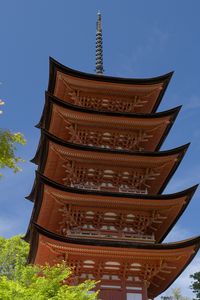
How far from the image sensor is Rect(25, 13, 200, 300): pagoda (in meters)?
16.3

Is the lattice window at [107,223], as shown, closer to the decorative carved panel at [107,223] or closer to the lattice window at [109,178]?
the decorative carved panel at [107,223]

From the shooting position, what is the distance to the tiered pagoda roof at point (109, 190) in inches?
642

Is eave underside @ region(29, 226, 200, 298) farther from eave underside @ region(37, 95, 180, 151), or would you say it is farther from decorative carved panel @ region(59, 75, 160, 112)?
decorative carved panel @ region(59, 75, 160, 112)

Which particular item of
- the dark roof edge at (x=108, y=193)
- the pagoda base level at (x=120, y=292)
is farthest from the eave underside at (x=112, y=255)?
the dark roof edge at (x=108, y=193)

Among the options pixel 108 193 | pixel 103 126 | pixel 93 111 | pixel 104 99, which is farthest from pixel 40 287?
pixel 104 99

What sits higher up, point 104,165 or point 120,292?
point 104,165

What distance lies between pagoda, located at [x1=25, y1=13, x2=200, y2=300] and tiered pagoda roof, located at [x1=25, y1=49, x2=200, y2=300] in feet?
0.13

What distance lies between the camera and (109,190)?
63.6ft

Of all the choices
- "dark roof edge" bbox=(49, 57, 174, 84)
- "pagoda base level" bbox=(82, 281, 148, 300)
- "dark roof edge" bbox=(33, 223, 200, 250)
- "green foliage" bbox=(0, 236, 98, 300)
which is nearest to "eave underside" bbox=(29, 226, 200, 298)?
"dark roof edge" bbox=(33, 223, 200, 250)

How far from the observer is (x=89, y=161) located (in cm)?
1931

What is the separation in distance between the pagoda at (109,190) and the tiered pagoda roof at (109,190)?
0.04m

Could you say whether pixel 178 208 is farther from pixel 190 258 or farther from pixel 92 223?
pixel 92 223

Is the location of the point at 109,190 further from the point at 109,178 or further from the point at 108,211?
the point at 108,211

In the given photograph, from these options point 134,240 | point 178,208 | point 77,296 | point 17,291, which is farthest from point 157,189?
point 17,291
